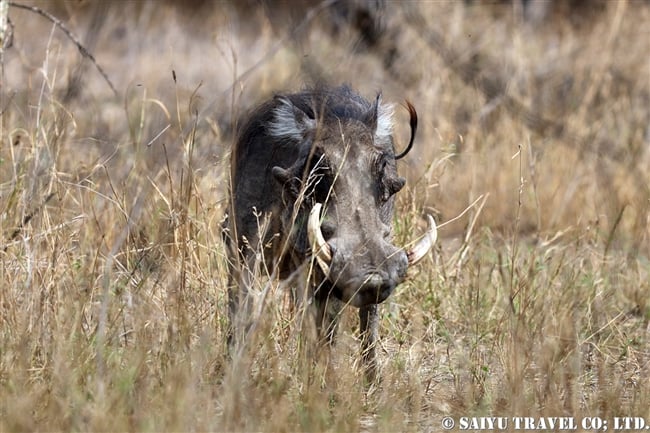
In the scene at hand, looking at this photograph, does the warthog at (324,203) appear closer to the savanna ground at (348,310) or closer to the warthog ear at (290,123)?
the warthog ear at (290,123)

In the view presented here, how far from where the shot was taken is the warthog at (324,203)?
11.8 feet

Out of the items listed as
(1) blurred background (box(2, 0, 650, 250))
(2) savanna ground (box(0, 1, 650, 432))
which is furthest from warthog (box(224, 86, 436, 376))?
(1) blurred background (box(2, 0, 650, 250))

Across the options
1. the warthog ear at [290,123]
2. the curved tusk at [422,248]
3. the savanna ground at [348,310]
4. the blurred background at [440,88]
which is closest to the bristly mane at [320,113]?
the warthog ear at [290,123]

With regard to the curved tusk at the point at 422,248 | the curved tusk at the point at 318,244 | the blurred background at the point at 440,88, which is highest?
the curved tusk at the point at 318,244

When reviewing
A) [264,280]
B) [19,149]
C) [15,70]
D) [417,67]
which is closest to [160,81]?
[15,70]

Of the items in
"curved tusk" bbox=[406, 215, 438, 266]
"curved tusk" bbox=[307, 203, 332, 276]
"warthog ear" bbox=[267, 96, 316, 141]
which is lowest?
"curved tusk" bbox=[406, 215, 438, 266]

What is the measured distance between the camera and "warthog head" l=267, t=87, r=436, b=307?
3586mm

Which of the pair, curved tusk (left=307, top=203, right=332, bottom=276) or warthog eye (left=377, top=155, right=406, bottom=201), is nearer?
curved tusk (left=307, top=203, right=332, bottom=276)

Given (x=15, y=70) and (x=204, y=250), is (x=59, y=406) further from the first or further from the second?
(x=15, y=70)

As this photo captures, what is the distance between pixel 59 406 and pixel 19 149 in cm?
194

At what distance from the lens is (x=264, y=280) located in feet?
14.2

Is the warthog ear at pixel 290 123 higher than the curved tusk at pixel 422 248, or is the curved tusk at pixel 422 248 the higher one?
the warthog ear at pixel 290 123

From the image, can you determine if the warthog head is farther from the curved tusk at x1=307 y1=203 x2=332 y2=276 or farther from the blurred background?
the blurred background

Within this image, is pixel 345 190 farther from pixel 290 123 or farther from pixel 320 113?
pixel 290 123
